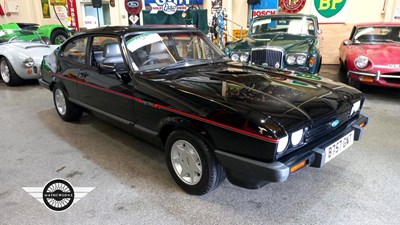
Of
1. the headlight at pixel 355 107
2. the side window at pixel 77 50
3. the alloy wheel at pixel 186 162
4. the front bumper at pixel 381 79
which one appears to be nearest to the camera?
the alloy wheel at pixel 186 162

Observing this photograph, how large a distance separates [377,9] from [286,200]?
814 cm

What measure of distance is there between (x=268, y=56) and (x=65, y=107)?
10.5 feet

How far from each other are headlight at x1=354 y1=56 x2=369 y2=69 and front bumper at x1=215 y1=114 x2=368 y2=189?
10.8ft

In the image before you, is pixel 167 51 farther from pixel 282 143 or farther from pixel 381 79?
pixel 381 79

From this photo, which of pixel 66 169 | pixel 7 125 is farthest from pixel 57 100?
pixel 66 169

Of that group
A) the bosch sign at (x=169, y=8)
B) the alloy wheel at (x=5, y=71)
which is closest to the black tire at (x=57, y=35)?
the alloy wheel at (x=5, y=71)

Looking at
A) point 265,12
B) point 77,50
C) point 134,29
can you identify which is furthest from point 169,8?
point 134,29

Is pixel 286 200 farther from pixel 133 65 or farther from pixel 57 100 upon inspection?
pixel 57 100

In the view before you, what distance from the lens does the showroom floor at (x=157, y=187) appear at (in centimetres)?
209

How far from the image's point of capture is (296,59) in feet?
15.6

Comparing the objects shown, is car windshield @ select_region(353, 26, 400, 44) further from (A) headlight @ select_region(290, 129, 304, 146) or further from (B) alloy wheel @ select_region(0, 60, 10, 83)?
(B) alloy wheel @ select_region(0, 60, 10, 83)

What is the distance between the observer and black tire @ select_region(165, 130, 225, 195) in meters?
2.08

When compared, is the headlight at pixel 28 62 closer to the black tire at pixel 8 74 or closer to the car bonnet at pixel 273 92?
the black tire at pixel 8 74

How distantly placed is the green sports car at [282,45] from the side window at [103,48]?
2.60 metres
